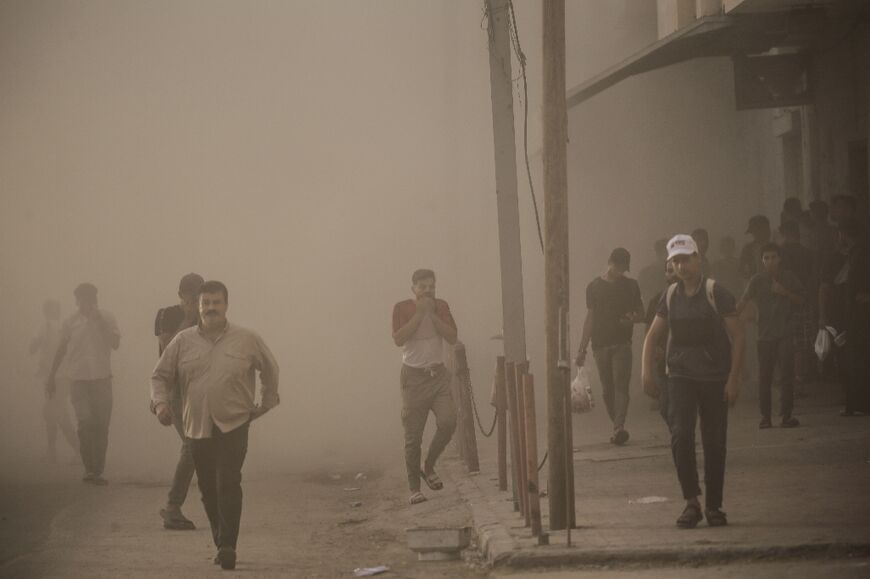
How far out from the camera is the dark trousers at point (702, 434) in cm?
985

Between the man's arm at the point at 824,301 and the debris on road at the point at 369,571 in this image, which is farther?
the man's arm at the point at 824,301

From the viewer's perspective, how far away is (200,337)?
417 inches

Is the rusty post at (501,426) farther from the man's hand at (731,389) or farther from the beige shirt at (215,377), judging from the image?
the man's hand at (731,389)

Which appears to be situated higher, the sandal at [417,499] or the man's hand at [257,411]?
the man's hand at [257,411]

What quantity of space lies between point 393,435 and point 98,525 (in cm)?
861

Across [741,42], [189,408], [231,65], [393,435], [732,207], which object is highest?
[231,65]

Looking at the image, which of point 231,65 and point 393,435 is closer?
point 393,435

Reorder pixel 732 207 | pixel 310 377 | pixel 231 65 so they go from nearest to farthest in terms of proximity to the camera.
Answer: pixel 732 207
pixel 310 377
pixel 231 65

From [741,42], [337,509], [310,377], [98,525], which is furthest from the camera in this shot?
[310,377]

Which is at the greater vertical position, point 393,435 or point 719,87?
point 719,87

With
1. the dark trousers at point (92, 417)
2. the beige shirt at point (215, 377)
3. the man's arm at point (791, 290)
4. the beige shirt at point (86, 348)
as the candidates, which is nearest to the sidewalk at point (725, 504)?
the man's arm at point (791, 290)

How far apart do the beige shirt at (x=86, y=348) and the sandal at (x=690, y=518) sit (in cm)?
758

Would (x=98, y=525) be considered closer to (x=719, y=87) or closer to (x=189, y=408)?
(x=189, y=408)

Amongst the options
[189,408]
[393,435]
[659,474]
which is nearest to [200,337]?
[189,408]
